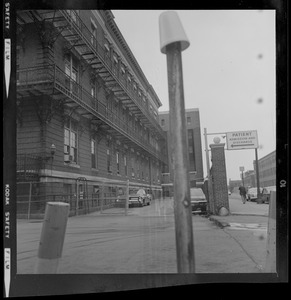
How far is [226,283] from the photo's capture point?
1882mm

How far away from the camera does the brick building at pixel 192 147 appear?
1883mm

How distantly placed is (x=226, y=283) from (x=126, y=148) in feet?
3.30

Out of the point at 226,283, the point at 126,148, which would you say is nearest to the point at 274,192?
the point at 226,283

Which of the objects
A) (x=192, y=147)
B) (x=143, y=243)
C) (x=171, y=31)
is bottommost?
(x=143, y=243)

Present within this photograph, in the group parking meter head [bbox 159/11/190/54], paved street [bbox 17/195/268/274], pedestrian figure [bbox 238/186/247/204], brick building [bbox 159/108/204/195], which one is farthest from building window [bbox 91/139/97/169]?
pedestrian figure [bbox 238/186/247/204]

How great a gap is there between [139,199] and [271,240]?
2.63ft

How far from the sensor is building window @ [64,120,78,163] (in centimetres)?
192

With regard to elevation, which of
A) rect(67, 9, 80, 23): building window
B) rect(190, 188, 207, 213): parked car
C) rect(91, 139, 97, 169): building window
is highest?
rect(67, 9, 80, 23): building window

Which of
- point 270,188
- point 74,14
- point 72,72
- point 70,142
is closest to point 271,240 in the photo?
point 270,188

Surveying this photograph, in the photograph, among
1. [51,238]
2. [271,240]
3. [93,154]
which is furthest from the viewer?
[93,154]

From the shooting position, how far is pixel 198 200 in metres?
2.00

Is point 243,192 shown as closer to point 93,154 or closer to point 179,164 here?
point 179,164

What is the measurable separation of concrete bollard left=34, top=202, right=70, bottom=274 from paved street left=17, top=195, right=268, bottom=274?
0.04 m

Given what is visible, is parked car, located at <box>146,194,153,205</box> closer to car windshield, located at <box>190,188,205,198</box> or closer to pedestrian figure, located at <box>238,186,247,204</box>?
car windshield, located at <box>190,188,205,198</box>
